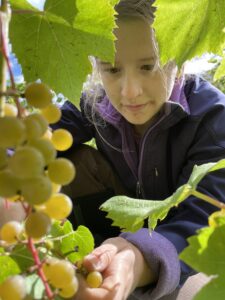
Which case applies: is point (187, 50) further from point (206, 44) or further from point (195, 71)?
point (195, 71)

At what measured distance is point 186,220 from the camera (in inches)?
58.1

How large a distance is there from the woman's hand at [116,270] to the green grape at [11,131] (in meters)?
0.35

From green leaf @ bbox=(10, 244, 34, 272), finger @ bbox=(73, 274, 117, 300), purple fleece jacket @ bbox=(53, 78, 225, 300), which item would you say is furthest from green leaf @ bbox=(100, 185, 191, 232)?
purple fleece jacket @ bbox=(53, 78, 225, 300)

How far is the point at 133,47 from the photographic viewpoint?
151cm

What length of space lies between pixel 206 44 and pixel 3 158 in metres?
0.51

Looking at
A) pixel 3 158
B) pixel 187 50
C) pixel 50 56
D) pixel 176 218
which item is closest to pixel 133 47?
pixel 176 218

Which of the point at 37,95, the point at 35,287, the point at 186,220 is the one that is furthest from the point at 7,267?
the point at 186,220

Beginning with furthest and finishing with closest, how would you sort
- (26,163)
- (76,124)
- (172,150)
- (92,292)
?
(76,124) → (172,150) → (92,292) → (26,163)

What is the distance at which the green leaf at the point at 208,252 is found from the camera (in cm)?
45

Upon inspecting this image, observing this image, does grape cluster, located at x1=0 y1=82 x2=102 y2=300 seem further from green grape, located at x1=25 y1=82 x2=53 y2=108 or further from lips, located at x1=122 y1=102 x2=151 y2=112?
lips, located at x1=122 y1=102 x2=151 y2=112

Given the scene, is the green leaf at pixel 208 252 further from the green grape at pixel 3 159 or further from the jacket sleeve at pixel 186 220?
the jacket sleeve at pixel 186 220

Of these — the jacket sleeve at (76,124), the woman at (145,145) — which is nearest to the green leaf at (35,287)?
the woman at (145,145)

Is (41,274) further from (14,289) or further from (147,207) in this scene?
(147,207)

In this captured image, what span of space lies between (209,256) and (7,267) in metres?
0.25
